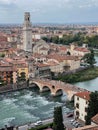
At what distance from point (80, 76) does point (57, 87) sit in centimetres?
879

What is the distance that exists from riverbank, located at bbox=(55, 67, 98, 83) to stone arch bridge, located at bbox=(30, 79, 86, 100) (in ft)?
13.3

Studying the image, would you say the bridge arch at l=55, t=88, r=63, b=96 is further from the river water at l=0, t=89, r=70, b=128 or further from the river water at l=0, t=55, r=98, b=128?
the river water at l=0, t=89, r=70, b=128

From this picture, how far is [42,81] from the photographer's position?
3225cm

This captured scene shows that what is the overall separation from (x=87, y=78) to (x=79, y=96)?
48.4 feet

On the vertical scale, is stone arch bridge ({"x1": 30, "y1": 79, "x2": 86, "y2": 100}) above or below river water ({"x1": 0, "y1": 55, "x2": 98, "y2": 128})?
above

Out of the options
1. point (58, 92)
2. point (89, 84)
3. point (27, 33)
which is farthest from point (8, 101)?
point (27, 33)

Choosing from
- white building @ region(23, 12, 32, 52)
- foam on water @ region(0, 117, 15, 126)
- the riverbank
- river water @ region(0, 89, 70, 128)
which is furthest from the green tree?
white building @ region(23, 12, 32, 52)

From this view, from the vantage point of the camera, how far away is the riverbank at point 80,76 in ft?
119

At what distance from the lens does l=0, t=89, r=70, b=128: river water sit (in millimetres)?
23502

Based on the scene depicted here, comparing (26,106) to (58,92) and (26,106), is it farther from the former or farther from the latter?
(58,92)

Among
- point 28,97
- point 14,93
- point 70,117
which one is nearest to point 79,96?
point 70,117

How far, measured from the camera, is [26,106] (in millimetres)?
26766

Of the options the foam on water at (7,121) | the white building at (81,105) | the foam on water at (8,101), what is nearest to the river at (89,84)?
the foam on water at (8,101)

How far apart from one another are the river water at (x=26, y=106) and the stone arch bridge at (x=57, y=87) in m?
0.67
